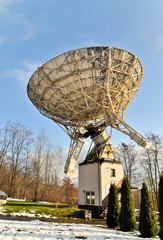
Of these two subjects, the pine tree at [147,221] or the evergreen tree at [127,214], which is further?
the evergreen tree at [127,214]

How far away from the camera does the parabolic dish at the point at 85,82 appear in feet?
48.0

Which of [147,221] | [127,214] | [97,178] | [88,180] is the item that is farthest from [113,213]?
[88,180]

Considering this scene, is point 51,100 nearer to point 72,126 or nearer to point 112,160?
point 72,126

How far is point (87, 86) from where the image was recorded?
16.5 meters

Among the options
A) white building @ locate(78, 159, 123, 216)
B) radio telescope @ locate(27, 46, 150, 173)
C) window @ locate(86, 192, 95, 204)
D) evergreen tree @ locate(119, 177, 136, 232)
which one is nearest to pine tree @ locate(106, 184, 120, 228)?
evergreen tree @ locate(119, 177, 136, 232)

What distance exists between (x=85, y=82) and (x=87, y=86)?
0.51m

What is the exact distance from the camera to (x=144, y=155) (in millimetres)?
32281

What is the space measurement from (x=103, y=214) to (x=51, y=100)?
13265 millimetres

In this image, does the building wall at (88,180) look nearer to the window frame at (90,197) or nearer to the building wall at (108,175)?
the window frame at (90,197)

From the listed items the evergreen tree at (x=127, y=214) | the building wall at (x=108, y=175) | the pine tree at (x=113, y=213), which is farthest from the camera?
the building wall at (x=108, y=175)

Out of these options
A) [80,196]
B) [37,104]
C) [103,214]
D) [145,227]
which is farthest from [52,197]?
[145,227]

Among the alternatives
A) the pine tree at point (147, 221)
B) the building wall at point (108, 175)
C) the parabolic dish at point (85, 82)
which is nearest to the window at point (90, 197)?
the building wall at point (108, 175)

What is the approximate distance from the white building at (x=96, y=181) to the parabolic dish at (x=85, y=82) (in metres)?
6.24

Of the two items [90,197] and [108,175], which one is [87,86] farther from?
[90,197]
